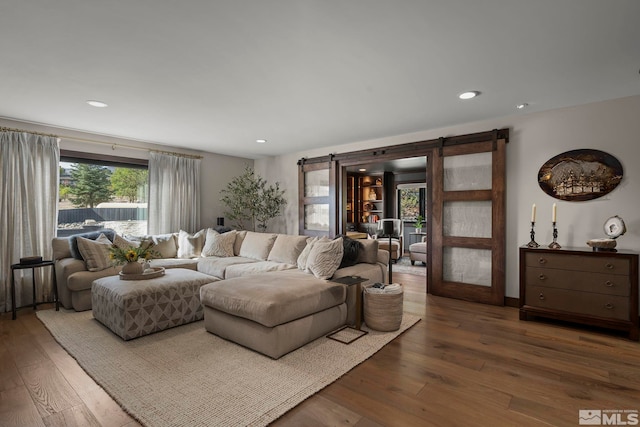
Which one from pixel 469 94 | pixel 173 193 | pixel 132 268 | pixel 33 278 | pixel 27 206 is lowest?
pixel 33 278

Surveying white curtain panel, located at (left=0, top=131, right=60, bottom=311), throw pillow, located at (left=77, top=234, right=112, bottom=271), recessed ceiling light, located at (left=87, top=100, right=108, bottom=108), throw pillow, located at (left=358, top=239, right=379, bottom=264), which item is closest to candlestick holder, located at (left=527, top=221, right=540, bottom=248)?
throw pillow, located at (left=358, top=239, right=379, bottom=264)

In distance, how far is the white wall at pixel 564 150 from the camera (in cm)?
333

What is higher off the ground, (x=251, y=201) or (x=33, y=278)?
(x=251, y=201)

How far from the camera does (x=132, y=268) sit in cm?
348

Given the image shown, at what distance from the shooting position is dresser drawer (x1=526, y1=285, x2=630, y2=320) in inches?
120

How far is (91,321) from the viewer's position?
11.5 ft

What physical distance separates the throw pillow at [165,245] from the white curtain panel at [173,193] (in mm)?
417

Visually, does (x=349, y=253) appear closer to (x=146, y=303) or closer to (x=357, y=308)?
(x=357, y=308)

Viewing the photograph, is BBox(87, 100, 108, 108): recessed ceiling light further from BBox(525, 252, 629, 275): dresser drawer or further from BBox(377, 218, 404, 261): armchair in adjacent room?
BBox(377, 218, 404, 261): armchair in adjacent room

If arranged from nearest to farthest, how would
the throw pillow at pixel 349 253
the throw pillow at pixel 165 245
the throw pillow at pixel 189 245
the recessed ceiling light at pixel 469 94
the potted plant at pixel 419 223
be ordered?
the recessed ceiling light at pixel 469 94
the throw pillow at pixel 349 253
the throw pillow at pixel 165 245
the throw pillow at pixel 189 245
the potted plant at pixel 419 223

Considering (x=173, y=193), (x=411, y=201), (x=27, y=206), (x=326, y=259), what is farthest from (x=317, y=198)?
(x=27, y=206)

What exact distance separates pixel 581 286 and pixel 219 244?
15.7ft

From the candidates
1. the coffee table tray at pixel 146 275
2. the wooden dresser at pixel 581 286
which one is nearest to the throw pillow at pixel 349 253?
Answer: the wooden dresser at pixel 581 286

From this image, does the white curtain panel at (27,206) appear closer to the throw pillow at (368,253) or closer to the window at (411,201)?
the throw pillow at (368,253)
